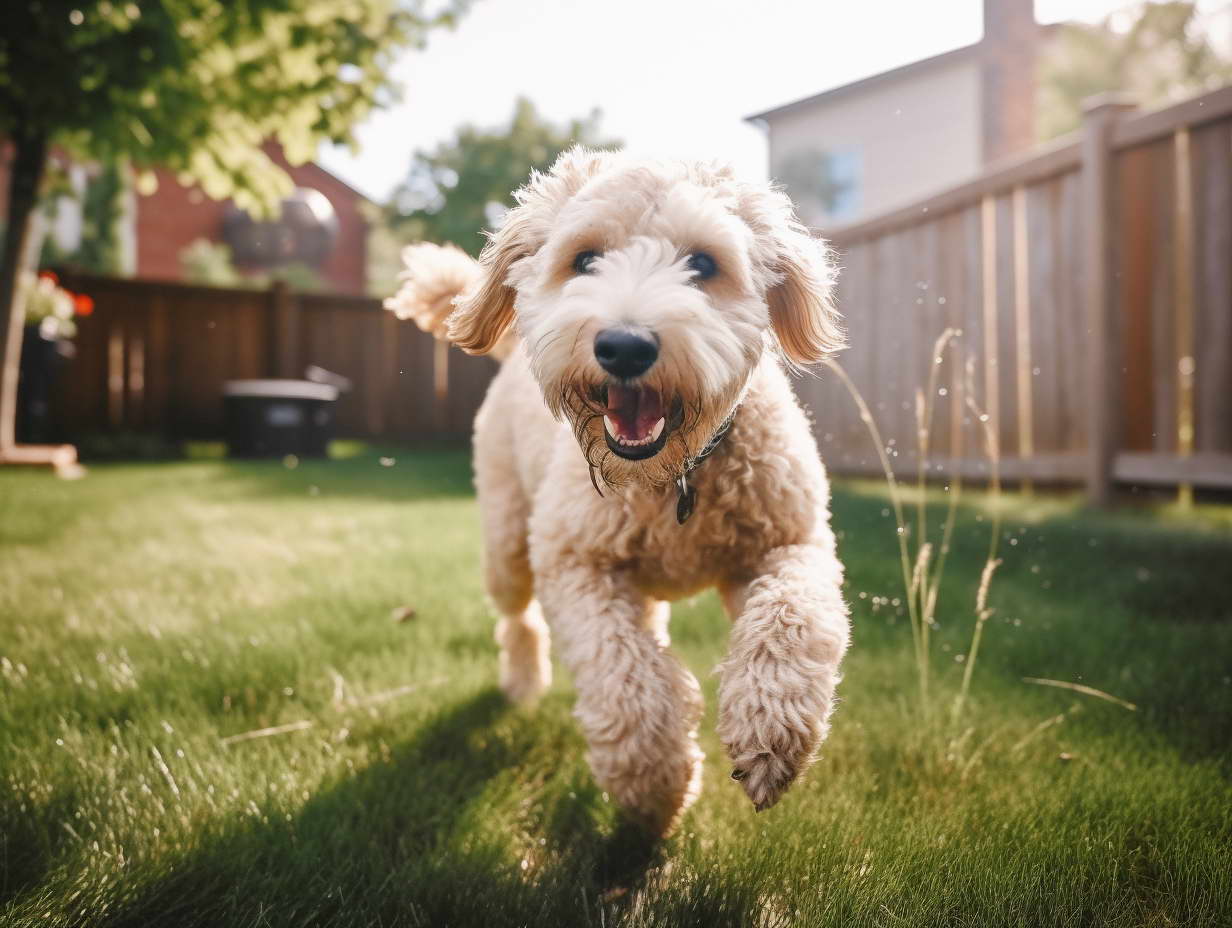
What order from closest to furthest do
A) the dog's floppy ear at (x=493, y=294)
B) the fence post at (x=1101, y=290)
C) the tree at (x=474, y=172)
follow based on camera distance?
the dog's floppy ear at (x=493, y=294) < the fence post at (x=1101, y=290) < the tree at (x=474, y=172)

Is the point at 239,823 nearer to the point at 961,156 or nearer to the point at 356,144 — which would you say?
the point at 356,144

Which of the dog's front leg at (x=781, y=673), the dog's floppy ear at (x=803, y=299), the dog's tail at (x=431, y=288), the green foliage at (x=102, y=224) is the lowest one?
the dog's front leg at (x=781, y=673)

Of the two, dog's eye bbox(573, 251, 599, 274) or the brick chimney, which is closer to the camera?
dog's eye bbox(573, 251, 599, 274)

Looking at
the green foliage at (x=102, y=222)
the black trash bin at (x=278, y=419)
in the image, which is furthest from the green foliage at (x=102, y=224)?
the black trash bin at (x=278, y=419)

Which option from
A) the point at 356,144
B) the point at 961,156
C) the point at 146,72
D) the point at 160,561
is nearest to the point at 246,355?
the point at 356,144

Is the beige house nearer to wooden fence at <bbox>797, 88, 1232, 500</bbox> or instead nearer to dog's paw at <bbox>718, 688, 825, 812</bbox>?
wooden fence at <bbox>797, 88, 1232, 500</bbox>

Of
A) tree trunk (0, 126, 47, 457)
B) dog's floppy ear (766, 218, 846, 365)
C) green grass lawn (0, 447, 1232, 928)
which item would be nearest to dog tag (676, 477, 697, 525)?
dog's floppy ear (766, 218, 846, 365)

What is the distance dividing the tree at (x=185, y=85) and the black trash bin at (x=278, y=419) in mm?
2307

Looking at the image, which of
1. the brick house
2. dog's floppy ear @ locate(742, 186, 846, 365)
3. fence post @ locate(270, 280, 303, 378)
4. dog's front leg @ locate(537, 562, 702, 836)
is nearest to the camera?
dog's front leg @ locate(537, 562, 702, 836)

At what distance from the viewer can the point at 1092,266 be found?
5773mm

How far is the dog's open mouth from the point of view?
1920 mm

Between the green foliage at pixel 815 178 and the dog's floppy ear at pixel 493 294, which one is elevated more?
the green foliage at pixel 815 178

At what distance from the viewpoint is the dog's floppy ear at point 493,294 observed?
7.76 feet

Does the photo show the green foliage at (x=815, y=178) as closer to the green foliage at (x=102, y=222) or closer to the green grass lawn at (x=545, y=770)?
the green foliage at (x=102, y=222)
